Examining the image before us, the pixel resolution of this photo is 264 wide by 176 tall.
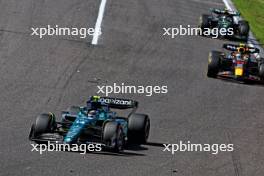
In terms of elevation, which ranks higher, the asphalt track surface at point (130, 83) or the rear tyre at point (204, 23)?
the rear tyre at point (204, 23)

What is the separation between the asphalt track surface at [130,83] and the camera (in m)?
17.0

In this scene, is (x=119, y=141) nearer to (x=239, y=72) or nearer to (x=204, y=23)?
(x=239, y=72)

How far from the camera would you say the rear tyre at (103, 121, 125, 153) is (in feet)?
56.3

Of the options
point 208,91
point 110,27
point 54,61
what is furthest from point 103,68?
point 110,27

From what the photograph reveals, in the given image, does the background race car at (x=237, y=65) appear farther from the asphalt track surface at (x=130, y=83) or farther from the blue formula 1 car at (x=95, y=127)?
the blue formula 1 car at (x=95, y=127)

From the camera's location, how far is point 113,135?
17.2 metres

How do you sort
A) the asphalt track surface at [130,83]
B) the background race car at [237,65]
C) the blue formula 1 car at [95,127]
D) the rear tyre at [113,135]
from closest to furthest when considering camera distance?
1. the asphalt track surface at [130,83]
2. the rear tyre at [113,135]
3. the blue formula 1 car at [95,127]
4. the background race car at [237,65]

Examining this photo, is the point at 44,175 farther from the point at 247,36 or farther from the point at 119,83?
the point at 247,36

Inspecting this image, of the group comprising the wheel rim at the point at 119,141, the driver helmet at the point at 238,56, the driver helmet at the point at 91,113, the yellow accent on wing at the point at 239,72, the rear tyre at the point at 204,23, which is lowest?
the wheel rim at the point at 119,141

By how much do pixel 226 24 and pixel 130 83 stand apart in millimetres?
8524

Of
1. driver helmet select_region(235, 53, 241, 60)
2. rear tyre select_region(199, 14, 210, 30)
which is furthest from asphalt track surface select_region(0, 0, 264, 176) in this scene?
driver helmet select_region(235, 53, 241, 60)

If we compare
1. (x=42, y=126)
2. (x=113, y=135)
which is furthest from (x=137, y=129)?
(x=42, y=126)

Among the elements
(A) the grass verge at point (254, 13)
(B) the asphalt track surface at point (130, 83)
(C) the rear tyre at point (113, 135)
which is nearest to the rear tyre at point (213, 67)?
(B) the asphalt track surface at point (130, 83)

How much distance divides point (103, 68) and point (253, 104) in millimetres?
5063
